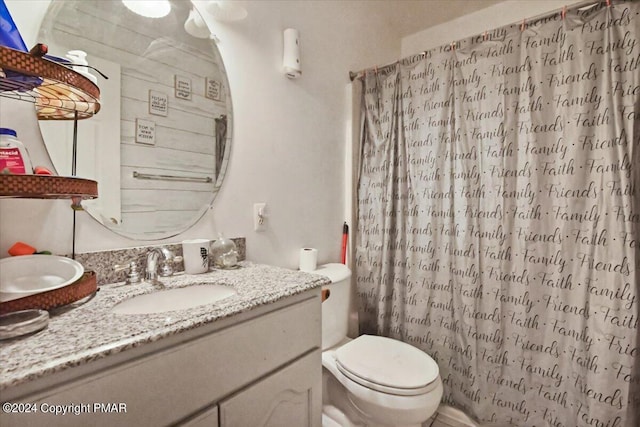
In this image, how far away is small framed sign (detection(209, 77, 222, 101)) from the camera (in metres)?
1.24

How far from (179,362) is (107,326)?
0.16 m

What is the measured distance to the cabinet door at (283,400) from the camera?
76cm

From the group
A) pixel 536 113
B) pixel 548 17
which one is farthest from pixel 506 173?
pixel 548 17

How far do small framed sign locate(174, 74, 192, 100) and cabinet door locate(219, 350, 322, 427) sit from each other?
3.41ft

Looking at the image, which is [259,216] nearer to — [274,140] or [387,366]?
[274,140]

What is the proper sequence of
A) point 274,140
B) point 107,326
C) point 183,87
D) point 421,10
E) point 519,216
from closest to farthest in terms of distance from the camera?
point 107,326 → point 183,87 → point 519,216 → point 274,140 → point 421,10

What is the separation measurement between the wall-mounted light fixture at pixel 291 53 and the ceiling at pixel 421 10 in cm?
84

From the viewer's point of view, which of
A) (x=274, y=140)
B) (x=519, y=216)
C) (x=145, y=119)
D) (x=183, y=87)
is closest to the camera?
(x=145, y=119)

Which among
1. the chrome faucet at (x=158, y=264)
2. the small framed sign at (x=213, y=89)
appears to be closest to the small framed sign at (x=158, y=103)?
the small framed sign at (x=213, y=89)

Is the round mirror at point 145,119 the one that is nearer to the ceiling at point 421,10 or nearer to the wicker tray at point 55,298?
the wicker tray at point 55,298

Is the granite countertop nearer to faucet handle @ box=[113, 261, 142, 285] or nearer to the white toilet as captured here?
faucet handle @ box=[113, 261, 142, 285]

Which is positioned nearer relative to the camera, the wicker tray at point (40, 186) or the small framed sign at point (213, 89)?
the wicker tray at point (40, 186)

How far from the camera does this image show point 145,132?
1077 millimetres

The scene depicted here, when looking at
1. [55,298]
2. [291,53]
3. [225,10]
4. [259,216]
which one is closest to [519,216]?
[259,216]
